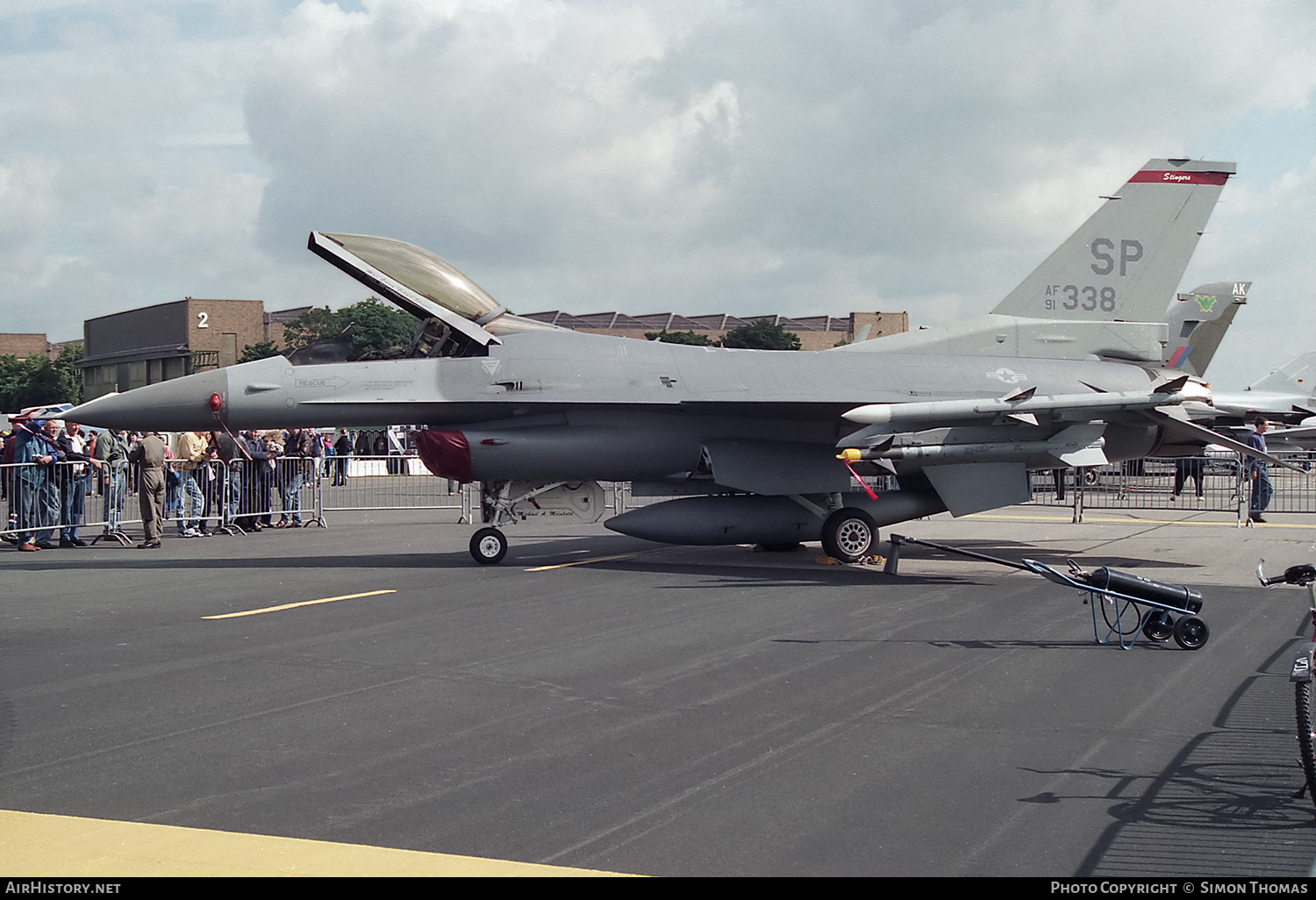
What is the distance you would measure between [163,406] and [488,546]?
3932 mm

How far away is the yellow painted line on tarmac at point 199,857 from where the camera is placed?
141 inches

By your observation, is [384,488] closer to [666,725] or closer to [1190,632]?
[1190,632]

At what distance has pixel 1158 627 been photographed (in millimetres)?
7574

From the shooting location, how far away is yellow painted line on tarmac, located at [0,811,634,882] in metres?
3.58

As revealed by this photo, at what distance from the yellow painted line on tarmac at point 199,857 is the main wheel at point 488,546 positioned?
8474 millimetres


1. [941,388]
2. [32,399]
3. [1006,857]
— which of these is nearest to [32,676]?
[1006,857]

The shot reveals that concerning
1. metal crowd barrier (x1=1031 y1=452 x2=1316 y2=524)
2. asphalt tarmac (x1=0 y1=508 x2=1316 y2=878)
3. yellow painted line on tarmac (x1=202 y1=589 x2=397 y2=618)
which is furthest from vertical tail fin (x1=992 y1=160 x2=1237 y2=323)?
yellow painted line on tarmac (x1=202 y1=589 x2=397 y2=618)

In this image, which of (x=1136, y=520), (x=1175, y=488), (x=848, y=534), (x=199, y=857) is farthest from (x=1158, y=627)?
(x=1175, y=488)

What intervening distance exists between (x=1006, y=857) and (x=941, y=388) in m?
9.82

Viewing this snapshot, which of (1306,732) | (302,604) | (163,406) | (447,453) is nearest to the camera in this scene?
(1306,732)

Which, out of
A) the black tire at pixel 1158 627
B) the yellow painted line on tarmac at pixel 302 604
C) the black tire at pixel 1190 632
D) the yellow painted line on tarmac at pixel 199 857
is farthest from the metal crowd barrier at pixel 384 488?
the yellow painted line on tarmac at pixel 199 857

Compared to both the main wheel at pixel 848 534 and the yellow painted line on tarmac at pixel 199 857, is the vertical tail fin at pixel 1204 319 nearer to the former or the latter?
the main wheel at pixel 848 534

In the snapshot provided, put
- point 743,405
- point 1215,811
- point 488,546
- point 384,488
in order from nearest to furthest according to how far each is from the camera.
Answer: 1. point 1215,811
2. point 743,405
3. point 488,546
4. point 384,488

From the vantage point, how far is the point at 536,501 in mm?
12781
